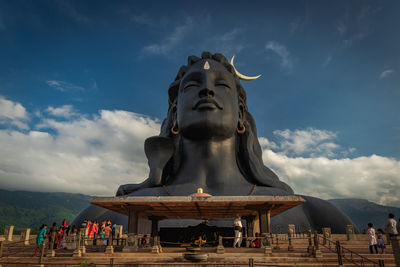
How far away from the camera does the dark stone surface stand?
2006cm

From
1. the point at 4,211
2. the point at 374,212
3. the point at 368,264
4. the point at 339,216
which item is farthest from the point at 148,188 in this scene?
the point at 4,211

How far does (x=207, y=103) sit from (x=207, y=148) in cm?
314

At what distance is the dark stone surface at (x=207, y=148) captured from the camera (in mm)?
20062

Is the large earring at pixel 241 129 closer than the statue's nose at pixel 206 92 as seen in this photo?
No

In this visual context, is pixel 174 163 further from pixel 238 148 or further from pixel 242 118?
pixel 242 118

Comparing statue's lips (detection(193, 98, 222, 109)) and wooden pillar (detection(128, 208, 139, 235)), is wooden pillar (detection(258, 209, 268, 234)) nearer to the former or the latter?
wooden pillar (detection(128, 208, 139, 235))

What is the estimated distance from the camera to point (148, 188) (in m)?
20.5

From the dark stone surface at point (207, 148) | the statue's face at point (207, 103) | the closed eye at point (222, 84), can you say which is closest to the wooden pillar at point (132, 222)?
the dark stone surface at point (207, 148)

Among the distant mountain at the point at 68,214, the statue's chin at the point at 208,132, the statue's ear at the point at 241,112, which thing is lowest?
the distant mountain at the point at 68,214

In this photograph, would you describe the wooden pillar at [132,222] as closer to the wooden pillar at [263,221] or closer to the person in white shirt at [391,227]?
the wooden pillar at [263,221]

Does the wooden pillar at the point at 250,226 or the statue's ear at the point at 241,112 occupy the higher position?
the statue's ear at the point at 241,112

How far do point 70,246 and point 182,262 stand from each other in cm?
653

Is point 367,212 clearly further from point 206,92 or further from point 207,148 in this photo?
point 206,92

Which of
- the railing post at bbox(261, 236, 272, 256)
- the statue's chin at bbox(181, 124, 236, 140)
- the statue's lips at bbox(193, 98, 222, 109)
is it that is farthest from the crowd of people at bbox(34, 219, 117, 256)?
the statue's lips at bbox(193, 98, 222, 109)
